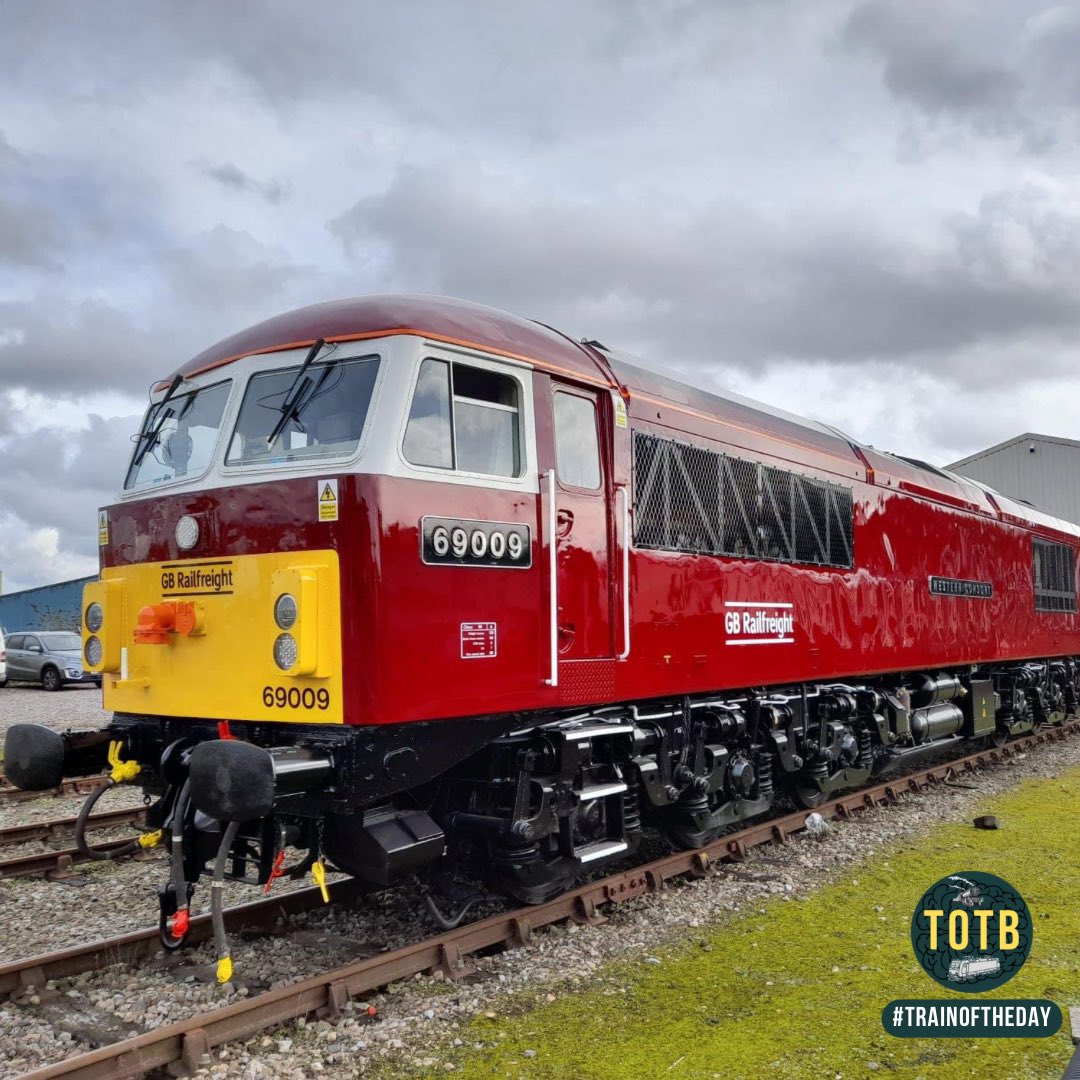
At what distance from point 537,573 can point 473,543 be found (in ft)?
1.74

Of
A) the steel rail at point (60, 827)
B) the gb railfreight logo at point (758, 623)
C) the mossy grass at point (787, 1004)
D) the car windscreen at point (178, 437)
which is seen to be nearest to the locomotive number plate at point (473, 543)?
the car windscreen at point (178, 437)

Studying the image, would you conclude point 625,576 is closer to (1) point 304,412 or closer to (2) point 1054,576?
(1) point 304,412

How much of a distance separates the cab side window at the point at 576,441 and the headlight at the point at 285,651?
1950 mm

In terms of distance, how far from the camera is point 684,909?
702 cm

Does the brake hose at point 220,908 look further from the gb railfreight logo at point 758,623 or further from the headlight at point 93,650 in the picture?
the gb railfreight logo at point 758,623

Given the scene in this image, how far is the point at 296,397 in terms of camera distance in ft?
19.1

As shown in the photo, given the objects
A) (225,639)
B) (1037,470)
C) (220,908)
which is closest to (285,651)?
(225,639)

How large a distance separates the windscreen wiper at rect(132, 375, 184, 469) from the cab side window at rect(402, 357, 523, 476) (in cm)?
196

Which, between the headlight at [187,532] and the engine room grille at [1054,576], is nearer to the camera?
the headlight at [187,532]

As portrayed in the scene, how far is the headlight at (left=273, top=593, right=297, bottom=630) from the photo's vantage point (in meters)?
5.24

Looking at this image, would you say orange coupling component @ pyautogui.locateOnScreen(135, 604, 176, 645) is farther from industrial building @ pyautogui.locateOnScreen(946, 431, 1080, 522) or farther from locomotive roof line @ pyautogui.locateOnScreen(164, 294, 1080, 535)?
industrial building @ pyautogui.locateOnScreen(946, 431, 1080, 522)

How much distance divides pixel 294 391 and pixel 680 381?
10.8ft

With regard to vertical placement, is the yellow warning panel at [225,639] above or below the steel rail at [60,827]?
above

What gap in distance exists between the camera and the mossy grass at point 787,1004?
4.64 m
